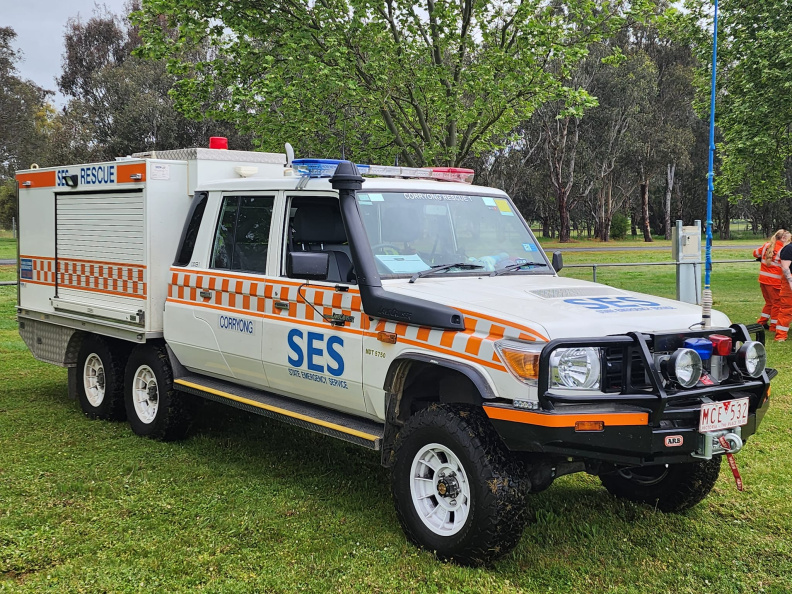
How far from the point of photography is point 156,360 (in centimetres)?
675

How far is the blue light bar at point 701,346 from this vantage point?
4184 mm

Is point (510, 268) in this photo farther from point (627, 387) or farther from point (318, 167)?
point (627, 387)

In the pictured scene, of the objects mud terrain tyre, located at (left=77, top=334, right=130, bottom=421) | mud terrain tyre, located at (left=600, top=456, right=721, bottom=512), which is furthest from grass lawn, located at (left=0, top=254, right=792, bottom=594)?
mud terrain tyre, located at (left=77, top=334, right=130, bottom=421)

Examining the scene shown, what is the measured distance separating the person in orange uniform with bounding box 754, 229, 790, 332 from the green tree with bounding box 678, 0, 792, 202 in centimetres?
540

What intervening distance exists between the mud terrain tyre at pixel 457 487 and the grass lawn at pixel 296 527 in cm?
16

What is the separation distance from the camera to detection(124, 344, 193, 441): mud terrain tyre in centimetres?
669

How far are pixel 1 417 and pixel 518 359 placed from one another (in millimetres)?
5840

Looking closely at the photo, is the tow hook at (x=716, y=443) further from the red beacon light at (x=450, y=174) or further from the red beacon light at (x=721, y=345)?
the red beacon light at (x=450, y=174)

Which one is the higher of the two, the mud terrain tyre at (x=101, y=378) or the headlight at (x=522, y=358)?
the headlight at (x=522, y=358)

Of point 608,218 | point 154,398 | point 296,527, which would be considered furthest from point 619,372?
point 608,218

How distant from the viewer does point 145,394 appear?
7.05m

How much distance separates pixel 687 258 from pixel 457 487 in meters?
9.03

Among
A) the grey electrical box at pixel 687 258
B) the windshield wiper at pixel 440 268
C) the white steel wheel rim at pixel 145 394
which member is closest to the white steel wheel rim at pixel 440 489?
the windshield wiper at pixel 440 268

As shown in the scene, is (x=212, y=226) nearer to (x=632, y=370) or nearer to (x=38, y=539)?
(x=38, y=539)
